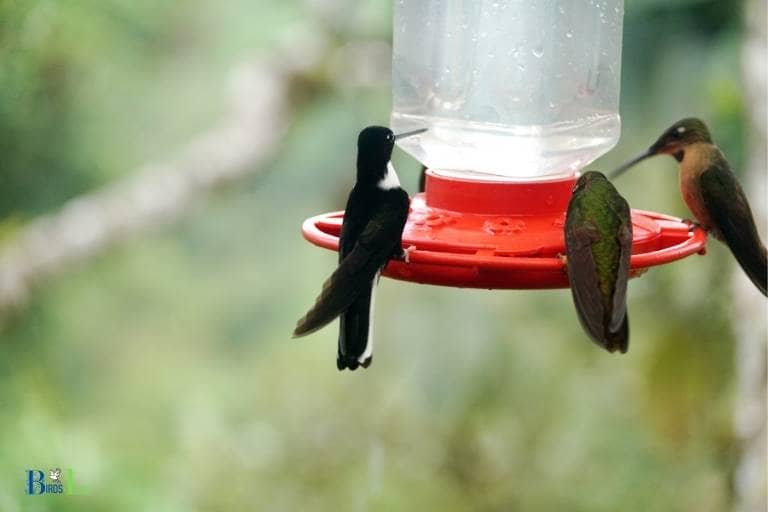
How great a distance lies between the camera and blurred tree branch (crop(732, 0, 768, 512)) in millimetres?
4477

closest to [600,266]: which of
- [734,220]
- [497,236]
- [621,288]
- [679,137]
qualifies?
[621,288]

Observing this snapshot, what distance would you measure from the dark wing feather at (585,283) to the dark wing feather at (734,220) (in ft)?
2.37

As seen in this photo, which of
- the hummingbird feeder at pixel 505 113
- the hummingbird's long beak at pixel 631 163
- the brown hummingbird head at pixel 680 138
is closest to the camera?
the hummingbird feeder at pixel 505 113

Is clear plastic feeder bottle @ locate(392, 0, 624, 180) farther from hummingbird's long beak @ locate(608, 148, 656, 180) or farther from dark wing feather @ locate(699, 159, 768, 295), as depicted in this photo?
dark wing feather @ locate(699, 159, 768, 295)

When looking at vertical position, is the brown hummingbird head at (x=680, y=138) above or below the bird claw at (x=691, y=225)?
above

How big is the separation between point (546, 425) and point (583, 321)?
169 inches

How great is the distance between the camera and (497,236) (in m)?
2.35

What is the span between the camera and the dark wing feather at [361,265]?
2.22 meters

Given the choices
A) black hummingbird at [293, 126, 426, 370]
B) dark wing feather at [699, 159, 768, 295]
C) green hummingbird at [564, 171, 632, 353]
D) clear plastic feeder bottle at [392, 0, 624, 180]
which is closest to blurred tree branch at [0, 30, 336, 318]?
clear plastic feeder bottle at [392, 0, 624, 180]

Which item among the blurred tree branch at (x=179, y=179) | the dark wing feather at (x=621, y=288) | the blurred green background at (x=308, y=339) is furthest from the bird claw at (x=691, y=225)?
the blurred tree branch at (x=179, y=179)

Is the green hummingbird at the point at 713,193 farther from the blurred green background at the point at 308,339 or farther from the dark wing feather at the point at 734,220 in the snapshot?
the blurred green background at the point at 308,339

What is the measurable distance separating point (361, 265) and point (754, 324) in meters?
2.86

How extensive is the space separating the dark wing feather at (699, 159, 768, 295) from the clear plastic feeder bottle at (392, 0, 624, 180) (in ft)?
0.99

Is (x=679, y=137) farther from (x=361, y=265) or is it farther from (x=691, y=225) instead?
(x=361, y=265)
